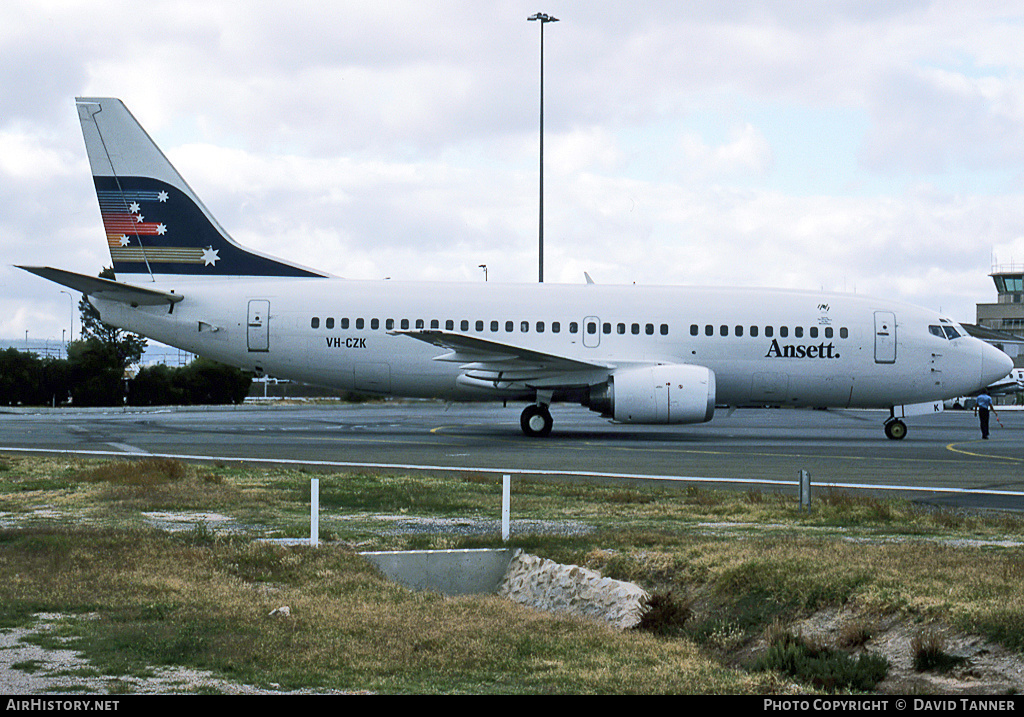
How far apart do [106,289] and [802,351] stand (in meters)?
19.7

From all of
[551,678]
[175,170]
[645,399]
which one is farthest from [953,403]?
[551,678]

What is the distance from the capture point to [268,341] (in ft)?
97.6

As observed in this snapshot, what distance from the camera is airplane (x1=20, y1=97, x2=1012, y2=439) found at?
29672mm

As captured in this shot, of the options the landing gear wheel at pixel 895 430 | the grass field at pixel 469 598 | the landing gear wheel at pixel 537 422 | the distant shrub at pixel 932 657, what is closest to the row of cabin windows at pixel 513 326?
the landing gear wheel at pixel 537 422

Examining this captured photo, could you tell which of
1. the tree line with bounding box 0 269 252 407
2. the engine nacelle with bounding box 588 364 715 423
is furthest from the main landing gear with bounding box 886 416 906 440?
the tree line with bounding box 0 269 252 407

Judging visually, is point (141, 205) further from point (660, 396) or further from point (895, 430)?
point (895, 430)

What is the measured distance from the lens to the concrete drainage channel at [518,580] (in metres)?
9.73

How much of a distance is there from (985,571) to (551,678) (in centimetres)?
431

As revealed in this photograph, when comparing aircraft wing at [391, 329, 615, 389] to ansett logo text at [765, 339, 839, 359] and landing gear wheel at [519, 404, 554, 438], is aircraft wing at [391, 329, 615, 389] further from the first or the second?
ansett logo text at [765, 339, 839, 359]

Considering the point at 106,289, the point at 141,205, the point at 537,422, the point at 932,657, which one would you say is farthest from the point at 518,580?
the point at 141,205

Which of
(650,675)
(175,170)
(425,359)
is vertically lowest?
(650,675)

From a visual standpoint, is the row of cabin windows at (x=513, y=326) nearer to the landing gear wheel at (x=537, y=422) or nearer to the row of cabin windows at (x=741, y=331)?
the row of cabin windows at (x=741, y=331)
